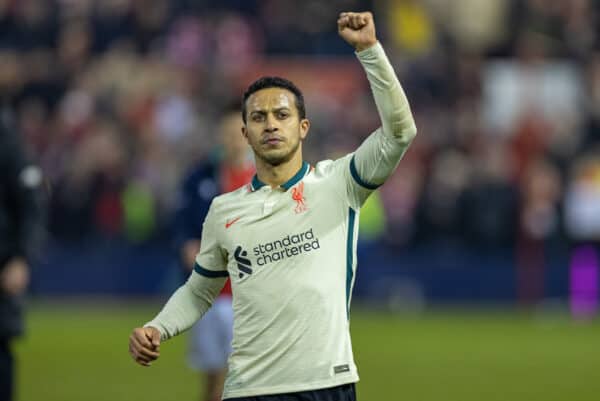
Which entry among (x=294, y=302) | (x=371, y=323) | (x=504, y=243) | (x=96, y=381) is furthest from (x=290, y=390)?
(x=504, y=243)

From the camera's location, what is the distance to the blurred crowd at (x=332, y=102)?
Result: 21.7 metres

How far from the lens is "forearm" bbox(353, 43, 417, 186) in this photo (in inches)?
219

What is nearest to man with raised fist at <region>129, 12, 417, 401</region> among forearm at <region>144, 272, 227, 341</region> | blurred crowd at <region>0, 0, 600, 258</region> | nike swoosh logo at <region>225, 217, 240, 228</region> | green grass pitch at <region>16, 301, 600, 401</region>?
nike swoosh logo at <region>225, 217, 240, 228</region>

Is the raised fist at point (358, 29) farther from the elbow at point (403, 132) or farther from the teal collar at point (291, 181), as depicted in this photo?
the teal collar at point (291, 181)

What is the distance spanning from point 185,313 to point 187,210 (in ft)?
10.8

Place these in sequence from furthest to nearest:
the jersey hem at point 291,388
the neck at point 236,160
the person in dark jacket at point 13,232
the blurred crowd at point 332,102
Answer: the blurred crowd at point 332,102
the neck at point 236,160
the person in dark jacket at point 13,232
the jersey hem at point 291,388

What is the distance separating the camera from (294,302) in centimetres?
578

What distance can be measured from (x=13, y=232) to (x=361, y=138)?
14773 millimetres

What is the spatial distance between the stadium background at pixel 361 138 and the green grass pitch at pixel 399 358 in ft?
0.46

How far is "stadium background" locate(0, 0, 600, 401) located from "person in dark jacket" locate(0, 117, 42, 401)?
30.5ft

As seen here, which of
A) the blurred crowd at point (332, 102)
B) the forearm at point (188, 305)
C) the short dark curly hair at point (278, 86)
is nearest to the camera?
the short dark curly hair at point (278, 86)

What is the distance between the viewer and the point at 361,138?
2247cm

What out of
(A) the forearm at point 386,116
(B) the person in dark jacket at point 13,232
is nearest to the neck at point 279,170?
(A) the forearm at point 386,116

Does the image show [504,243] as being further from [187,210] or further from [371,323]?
[187,210]
